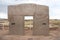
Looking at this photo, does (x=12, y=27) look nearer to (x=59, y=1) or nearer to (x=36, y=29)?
(x=36, y=29)

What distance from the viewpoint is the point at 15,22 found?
87cm

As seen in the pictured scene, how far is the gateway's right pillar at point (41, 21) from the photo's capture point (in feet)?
2.78

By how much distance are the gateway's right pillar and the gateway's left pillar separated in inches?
3.2

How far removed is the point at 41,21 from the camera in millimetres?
858

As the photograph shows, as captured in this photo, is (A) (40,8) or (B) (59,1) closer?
(A) (40,8)

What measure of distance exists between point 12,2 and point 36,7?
0.25m

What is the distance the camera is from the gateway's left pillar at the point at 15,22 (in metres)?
0.86

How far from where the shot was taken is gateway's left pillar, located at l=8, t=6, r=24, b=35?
86 centimetres

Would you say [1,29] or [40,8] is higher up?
[40,8]

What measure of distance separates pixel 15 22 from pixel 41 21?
0.53ft

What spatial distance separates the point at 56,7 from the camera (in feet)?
3.33

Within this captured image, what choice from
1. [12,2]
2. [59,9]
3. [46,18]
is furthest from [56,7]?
[12,2]

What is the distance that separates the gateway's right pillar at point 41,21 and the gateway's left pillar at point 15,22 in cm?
8

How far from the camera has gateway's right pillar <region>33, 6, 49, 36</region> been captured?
33.3 inches
